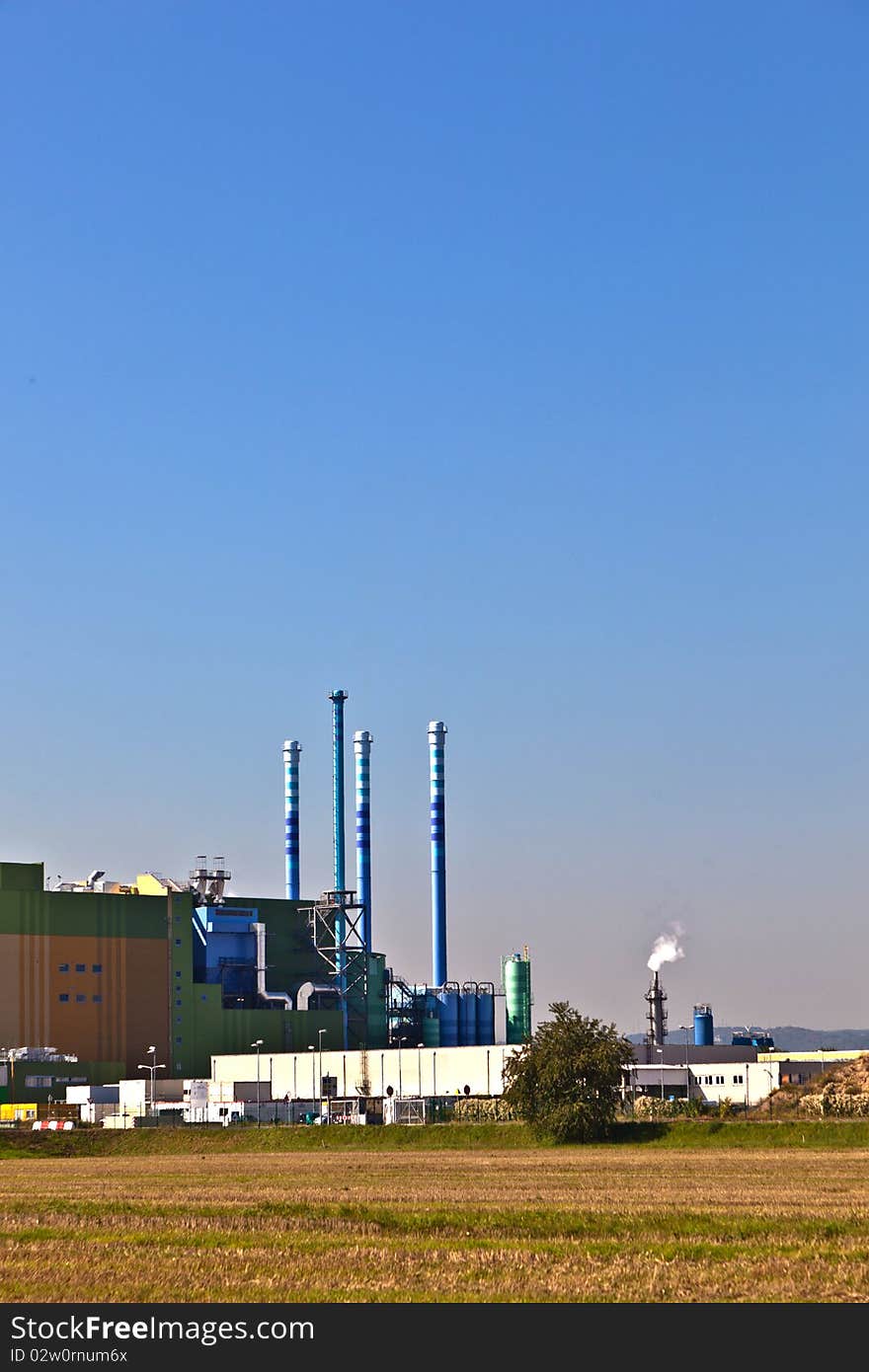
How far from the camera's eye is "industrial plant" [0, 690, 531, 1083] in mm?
125125

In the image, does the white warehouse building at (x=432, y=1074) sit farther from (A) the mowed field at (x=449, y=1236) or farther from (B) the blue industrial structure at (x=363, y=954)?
(A) the mowed field at (x=449, y=1236)

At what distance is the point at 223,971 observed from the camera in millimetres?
136125

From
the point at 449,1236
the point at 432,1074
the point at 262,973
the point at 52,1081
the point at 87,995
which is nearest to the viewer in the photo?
the point at 449,1236

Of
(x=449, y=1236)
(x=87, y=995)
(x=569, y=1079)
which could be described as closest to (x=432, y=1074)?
(x=87, y=995)

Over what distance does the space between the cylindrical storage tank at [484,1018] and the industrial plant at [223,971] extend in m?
0.15

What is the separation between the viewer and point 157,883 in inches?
5512

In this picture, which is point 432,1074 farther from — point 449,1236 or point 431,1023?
point 449,1236

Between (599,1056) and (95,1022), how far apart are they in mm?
58338

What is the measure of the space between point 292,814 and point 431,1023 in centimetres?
1993

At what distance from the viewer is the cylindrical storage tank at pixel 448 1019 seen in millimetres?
143250

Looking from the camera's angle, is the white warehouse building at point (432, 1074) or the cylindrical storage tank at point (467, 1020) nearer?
the white warehouse building at point (432, 1074)

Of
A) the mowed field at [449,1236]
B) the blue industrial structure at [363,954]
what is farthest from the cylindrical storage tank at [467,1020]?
the mowed field at [449,1236]
